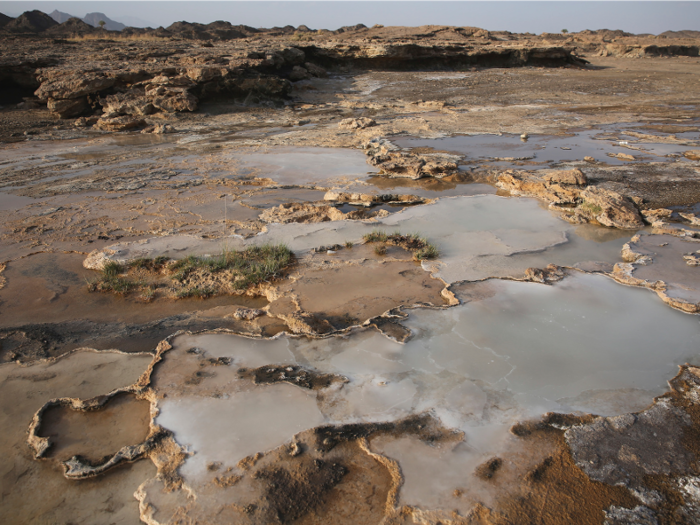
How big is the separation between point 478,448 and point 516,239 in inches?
116

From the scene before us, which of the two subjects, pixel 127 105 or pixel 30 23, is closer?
pixel 127 105

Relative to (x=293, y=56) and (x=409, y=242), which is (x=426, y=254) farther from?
(x=293, y=56)

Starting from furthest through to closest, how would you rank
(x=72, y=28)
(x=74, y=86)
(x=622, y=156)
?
(x=72, y=28), (x=74, y=86), (x=622, y=156)

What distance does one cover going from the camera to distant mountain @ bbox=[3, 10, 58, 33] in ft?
82.2

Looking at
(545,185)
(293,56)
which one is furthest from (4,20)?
(545,185)

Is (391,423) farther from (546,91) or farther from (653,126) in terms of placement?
(546,91)

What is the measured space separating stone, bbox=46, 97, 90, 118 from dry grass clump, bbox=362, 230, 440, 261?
11.6 metres

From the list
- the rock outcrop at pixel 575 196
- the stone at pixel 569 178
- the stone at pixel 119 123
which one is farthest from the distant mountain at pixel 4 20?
the stone at pixel 569 178

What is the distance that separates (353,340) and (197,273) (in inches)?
74.3

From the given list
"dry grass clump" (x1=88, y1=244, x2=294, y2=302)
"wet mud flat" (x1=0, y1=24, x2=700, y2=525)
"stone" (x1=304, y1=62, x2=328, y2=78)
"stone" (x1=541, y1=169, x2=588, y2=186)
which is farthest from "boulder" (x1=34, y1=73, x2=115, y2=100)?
"stone" (x1=541, y1=169, x2=588, y2=186)

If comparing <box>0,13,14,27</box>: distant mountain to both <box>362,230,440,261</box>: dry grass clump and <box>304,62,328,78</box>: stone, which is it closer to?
<box>304,62,328,78</box>: stone

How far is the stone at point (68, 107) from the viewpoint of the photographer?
459 inches

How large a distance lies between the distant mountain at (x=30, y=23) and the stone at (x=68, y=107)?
1897 cm

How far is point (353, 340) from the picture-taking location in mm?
2936
